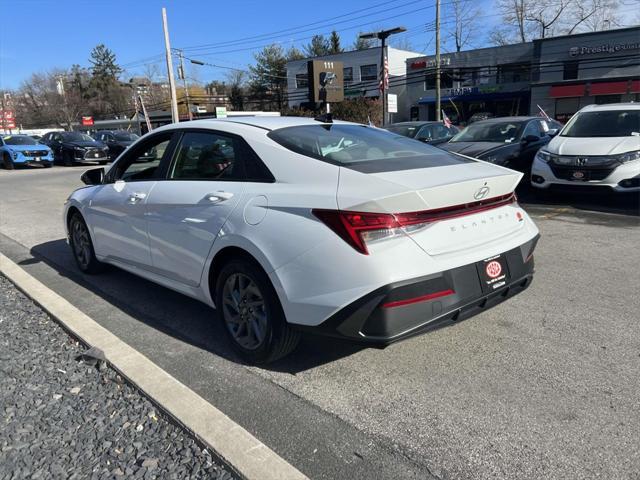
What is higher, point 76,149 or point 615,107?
point 615,107

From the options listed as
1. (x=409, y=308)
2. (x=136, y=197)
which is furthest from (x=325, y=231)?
(x=136, y=197)

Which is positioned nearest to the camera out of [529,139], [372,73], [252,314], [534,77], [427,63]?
[252,314]

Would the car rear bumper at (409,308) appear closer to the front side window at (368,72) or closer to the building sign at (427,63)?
the building sign at (427,63)

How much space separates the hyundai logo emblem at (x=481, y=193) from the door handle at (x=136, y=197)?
8.65 ft

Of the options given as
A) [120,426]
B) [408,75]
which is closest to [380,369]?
[120,426]

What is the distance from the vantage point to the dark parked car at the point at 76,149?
2333cm

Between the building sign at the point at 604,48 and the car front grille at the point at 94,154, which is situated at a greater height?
the building sign at the point at 604,48

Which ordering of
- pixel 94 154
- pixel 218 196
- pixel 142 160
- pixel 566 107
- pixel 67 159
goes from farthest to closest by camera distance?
pixel 566 107, pixel 67 159, pixel 94 154, pixel 142 160, pixel 218 196

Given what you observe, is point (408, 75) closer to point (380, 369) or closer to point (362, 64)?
point (362, 64)

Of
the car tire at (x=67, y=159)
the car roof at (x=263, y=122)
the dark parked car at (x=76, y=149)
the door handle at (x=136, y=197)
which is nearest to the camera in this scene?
the car roof at (x=263, y=122)

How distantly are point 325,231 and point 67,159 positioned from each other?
2462cm

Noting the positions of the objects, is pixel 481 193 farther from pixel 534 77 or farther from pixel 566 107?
pixel 534 77

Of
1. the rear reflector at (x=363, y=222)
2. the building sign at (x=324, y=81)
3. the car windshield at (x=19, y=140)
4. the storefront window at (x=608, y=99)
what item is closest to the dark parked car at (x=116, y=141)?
the car windshield at (x=19, y=140)

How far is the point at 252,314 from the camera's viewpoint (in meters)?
3.35
